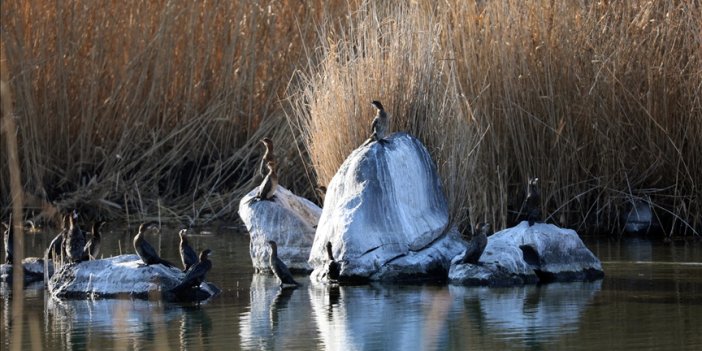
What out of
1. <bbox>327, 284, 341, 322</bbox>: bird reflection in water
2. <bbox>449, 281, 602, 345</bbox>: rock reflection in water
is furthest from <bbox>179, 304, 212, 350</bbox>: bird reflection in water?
<bbox>449, 281, 602, 345</bbox>: rock reflection in water

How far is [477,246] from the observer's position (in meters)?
9.89

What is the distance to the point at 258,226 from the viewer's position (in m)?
11.7

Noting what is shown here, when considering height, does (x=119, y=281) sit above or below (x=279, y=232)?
below

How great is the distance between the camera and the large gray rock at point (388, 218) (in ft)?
34.2

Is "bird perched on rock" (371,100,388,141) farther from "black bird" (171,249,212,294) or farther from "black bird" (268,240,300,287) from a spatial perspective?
"black bird" (171,249,212,294)

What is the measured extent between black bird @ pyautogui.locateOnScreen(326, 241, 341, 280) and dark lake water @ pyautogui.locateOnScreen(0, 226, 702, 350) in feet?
0.55

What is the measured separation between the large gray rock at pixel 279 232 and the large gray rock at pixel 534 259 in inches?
74.3

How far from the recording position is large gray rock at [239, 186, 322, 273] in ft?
38.0

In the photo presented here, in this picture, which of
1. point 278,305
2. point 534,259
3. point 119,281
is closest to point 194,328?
point 278,305

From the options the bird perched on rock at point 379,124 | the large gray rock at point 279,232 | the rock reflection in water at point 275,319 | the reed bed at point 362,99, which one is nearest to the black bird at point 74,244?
the rock reflection in water at point 275,319

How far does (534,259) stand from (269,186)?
9.01 ft

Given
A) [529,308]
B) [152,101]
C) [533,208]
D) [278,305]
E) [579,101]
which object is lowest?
[529,308]

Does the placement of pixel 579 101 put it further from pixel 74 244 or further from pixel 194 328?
pixel 194 328

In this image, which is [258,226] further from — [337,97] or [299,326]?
→ [299,326]
